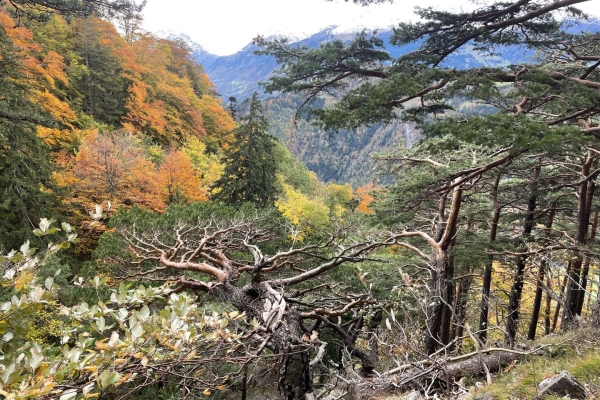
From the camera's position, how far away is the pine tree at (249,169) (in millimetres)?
18000

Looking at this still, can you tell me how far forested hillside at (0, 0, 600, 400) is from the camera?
222 centimetres

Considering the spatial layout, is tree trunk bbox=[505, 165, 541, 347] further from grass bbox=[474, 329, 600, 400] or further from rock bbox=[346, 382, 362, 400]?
rock bbox=[346, 382, 362, 400]

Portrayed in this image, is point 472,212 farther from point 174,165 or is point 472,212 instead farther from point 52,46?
point 52,46

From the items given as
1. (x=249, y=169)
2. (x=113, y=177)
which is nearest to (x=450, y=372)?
→ (x=113, y=177)

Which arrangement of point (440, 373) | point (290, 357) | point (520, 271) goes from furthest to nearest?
point (520, 271) → point (440, 373) → point (290, 357)

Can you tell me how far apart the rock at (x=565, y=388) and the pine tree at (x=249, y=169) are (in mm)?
15564

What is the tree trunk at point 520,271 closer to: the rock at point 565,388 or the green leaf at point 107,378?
the rock at point 565,388

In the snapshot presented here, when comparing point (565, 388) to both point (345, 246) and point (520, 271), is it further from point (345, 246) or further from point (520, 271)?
point (520, 271)

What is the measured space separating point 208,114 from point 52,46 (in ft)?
43.3

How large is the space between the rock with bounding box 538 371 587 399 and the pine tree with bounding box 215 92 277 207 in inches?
613

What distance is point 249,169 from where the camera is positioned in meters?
18.0

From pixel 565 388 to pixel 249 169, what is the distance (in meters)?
16.4

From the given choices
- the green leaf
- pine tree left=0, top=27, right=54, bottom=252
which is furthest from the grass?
pine tree left=0, top=27, right=54, bottom=252

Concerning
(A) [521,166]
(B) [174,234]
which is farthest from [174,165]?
(A) [521,166]
